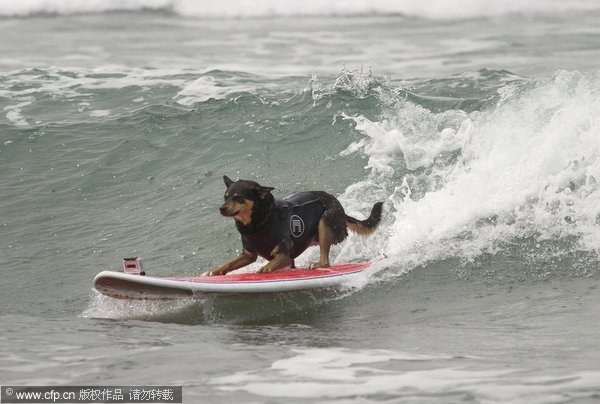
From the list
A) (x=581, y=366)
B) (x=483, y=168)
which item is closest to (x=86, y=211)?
(x=483, y=168)

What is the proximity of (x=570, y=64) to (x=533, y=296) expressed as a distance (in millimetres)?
12087

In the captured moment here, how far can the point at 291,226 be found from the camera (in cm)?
904

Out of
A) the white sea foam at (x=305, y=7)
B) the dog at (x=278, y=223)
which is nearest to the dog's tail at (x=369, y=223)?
the dog at (x=278, y=223)

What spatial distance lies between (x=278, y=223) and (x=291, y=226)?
14 cm

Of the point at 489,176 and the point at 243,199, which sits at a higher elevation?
the point at 243,199

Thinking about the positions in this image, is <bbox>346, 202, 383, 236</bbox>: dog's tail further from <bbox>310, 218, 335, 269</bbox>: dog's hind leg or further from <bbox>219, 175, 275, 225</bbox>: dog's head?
<bbox>219, 175, 275, 225</bbox>: dog's head

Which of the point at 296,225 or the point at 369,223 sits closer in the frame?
the point at 296,225

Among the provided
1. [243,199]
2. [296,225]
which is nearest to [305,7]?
[296,225]

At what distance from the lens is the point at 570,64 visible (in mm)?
19844

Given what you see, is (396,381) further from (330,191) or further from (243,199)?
(330,191)

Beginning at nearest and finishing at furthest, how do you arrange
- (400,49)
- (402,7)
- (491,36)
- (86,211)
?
(86,211)
(400,49)
(491,36)
(402,7)

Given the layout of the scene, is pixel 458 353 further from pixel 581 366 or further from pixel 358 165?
pixel 358 165

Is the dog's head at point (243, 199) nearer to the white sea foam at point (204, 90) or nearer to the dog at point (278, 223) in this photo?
the dog at point (278, 223)

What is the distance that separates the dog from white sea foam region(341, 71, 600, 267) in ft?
2.93
